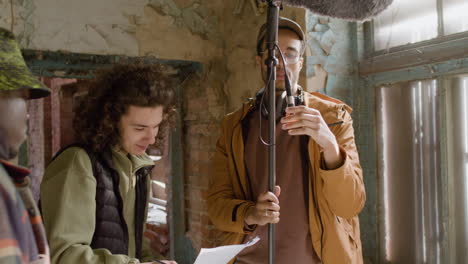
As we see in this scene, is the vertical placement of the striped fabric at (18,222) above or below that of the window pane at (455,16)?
below

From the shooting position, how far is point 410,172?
81.5 inches

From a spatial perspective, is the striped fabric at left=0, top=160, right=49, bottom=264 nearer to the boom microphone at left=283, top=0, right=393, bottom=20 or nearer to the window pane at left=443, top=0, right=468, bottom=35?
the boom microphone at left=283, top=0, right=393, bottom=20

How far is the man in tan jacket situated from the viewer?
4.46ft

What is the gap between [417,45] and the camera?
201 centimetres

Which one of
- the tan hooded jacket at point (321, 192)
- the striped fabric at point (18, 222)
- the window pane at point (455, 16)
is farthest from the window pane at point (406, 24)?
the striped fabric at point (18, 222)

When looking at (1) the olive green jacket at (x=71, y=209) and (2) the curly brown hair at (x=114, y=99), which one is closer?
(1) the olive green jacket at (x=71, y=209)

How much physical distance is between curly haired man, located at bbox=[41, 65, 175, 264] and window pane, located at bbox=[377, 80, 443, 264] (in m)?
1.28

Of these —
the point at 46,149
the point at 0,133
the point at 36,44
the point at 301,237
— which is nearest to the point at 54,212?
the point at 0,133

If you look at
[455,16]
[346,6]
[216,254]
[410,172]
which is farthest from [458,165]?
[216,254]

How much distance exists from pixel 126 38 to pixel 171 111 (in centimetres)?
122

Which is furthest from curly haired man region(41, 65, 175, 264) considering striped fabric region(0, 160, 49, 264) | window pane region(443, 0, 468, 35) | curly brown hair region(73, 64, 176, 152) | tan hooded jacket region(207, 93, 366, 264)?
window pane region(443, 0, 468, 35)

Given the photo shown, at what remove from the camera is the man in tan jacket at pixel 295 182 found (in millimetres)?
1359

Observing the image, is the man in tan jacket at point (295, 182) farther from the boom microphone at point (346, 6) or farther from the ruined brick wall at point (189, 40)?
the ruined brick wall at point (189, 40)

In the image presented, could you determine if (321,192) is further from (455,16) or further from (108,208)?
(455,16)
